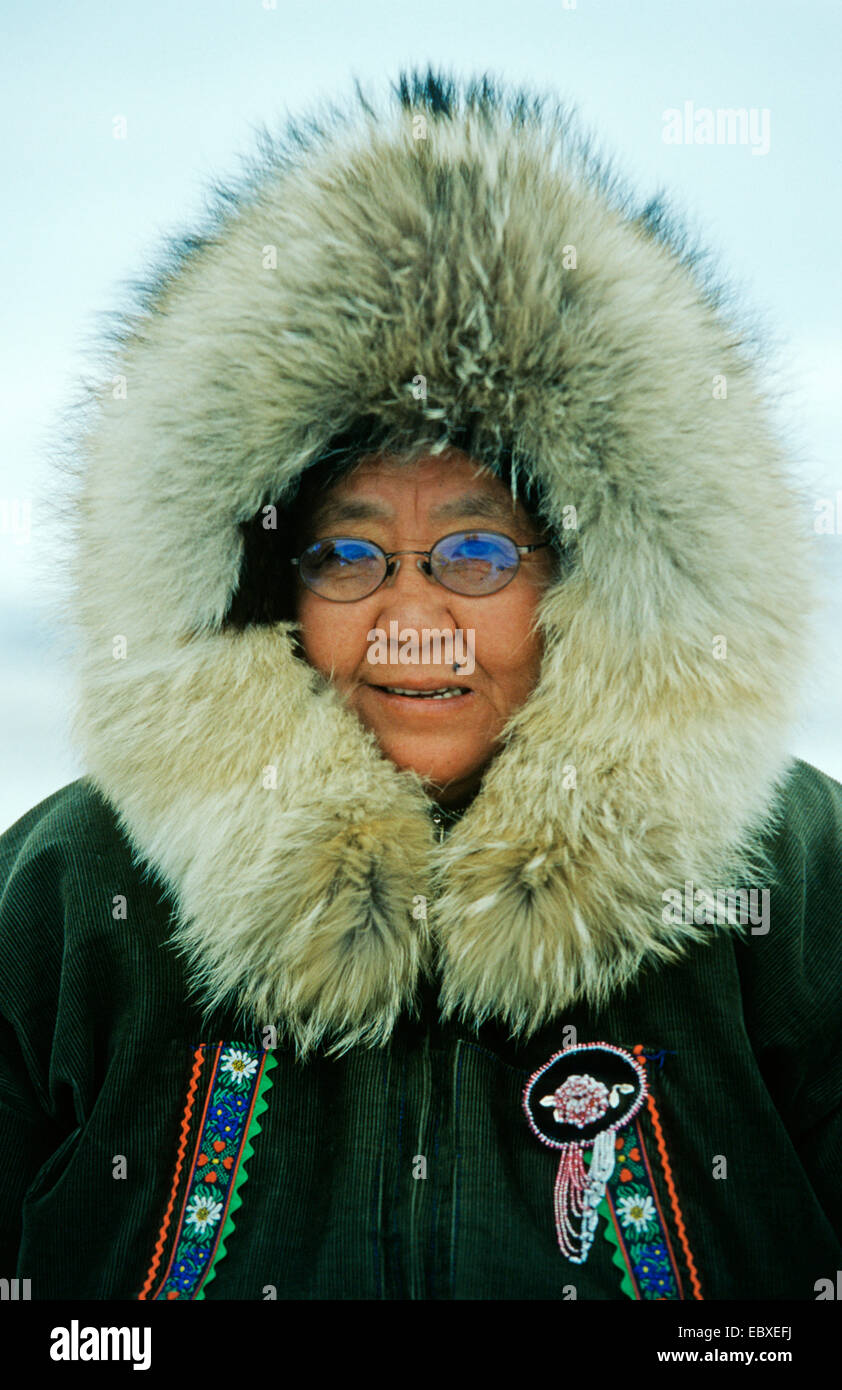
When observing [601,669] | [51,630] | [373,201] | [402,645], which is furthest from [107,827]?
[373,201]

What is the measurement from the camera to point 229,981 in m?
1.29

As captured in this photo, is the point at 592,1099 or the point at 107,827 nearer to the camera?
the point at 592,1099

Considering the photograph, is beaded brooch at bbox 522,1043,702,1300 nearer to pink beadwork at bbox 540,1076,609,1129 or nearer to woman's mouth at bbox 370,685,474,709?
pink beadwork at bbox 540,1076,609,1129

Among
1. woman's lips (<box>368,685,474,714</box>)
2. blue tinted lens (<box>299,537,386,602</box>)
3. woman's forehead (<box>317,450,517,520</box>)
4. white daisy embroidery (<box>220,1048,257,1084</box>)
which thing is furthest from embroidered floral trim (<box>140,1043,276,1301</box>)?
woman's forehead (<box>317,450,517,520</box>)

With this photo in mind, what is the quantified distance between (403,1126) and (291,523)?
0.70 meters

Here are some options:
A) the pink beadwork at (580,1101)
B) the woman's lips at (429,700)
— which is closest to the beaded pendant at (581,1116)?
the pink beadwork at (580,1101)

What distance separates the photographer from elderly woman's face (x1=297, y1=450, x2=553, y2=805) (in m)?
1.34

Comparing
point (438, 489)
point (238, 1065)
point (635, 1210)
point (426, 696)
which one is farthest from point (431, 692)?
point (635, 1210)

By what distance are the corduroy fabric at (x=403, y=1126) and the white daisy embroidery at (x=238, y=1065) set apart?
0.02m

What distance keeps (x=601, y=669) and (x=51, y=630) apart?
694 mm

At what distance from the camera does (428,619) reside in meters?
1.33

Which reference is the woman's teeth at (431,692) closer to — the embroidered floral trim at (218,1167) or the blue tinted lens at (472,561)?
the blue tinted lens at (472,561)

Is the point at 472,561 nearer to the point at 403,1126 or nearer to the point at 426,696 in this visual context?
the point at 426,696
